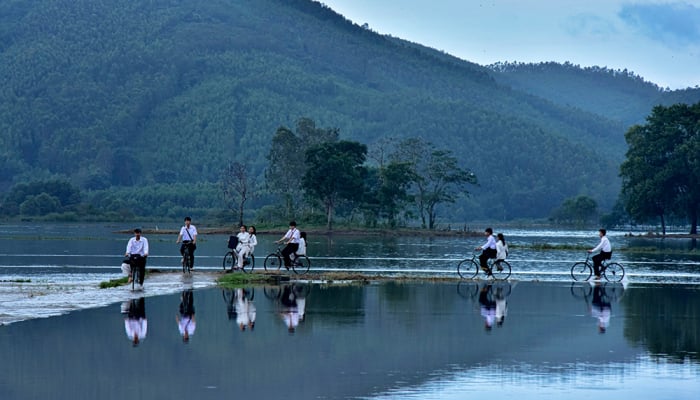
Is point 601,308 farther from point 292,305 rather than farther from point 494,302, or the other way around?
point 292,305

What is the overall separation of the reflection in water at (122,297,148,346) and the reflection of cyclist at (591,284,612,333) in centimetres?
990

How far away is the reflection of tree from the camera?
20828 millimetres

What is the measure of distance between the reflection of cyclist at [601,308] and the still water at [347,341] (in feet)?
0.21

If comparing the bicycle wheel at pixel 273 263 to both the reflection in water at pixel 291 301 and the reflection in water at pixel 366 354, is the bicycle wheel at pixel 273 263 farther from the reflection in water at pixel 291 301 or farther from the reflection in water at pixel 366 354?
the reflection in water at pixel 366 354

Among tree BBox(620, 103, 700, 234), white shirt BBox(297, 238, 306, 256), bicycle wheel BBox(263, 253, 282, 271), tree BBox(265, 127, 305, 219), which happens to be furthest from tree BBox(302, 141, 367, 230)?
white shirt BBox(297, 238, 306, 256)

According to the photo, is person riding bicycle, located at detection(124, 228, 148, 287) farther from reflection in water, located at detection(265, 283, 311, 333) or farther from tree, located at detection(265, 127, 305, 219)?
tree, located at detection(265, 127, 305, 219)

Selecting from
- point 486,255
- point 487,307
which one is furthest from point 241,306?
point 486,255

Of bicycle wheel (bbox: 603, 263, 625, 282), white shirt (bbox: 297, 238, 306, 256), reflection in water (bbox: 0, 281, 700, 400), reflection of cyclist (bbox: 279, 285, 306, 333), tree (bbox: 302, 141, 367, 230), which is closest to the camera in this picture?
reflection in water (bbox: 0, 281, 700, 400)

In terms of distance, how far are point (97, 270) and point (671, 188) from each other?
92.7 meters

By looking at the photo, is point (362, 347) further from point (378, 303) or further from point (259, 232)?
point (259, 232)

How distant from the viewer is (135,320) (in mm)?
24016

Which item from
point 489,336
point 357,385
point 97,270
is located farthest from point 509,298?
point 97,270

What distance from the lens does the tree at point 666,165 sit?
121 meters

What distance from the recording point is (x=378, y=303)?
29250 mm
